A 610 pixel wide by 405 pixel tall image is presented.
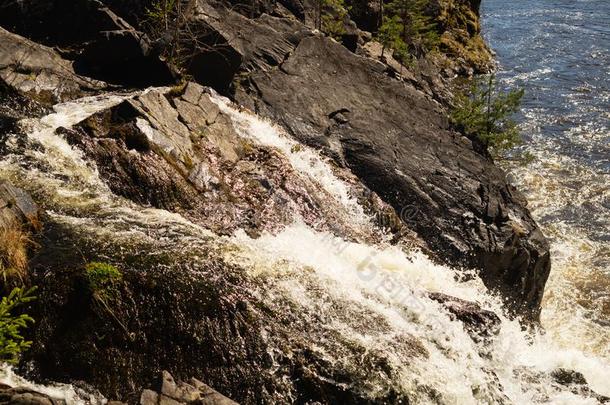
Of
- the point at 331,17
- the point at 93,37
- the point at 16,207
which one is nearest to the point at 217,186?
the point at 16,207

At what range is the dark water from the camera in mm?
15562

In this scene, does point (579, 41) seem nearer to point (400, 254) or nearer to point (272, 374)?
point (400, 254)

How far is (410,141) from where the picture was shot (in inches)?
642

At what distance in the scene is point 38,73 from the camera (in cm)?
1425

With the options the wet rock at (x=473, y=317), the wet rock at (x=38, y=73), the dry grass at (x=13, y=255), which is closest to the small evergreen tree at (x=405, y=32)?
the wet rock at (x=38, y=73)

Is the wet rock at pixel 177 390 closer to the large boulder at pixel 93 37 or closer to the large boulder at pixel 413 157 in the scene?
the large boulder at pixel 413 157

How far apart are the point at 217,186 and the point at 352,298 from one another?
3.95 metres

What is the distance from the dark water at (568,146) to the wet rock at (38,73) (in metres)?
13.3

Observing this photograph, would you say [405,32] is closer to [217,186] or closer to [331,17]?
[331,17]

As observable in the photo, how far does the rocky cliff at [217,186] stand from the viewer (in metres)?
7.77

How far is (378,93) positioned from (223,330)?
1153cm

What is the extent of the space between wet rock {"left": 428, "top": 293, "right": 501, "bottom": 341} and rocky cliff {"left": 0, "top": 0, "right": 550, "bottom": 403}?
6 cm

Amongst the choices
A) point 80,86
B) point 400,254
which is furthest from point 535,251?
point 80,86

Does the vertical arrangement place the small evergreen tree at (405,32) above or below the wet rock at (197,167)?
above
